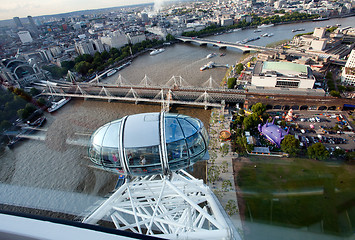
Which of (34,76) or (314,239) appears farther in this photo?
(34,76)

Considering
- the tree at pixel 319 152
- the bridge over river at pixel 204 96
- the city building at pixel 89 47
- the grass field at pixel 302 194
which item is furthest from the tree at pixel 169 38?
the tree at pixel 319 152

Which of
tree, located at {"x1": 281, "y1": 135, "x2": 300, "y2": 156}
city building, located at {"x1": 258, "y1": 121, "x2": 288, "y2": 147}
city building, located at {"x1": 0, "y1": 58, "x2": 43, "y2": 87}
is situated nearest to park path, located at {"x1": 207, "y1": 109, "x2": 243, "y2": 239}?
city building, located at {"x1": 258, "y1": 121, "x2": 288, "y2": 147}

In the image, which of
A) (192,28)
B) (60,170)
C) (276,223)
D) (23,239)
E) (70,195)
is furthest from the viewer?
(192,28)

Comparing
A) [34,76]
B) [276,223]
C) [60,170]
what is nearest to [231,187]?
[276,223]

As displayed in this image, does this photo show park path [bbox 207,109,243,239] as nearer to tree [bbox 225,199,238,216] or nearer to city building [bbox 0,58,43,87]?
tree [bbox 225,199,238,216]

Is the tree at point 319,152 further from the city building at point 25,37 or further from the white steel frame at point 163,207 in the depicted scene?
the city building at point 25,37

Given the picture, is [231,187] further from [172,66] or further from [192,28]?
[192,28]

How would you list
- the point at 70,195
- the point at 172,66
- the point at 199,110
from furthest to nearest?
the point at 172,66 → the point at 199,110 → the point at 70,195
